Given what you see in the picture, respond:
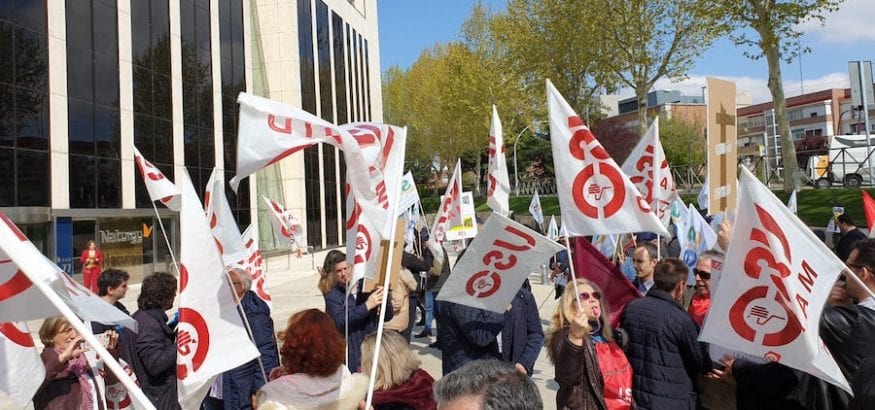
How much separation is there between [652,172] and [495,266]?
3900mm

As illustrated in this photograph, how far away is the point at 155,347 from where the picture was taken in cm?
425

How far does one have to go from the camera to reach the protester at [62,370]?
3676mm

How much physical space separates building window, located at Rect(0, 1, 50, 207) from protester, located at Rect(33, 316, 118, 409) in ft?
53.0

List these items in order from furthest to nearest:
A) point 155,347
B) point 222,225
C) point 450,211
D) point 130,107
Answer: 1. point 130,107
2. point 450,211
3. point 222,225
4. point 155,347

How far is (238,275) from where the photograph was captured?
512cm

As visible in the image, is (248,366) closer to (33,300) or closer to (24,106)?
(33,300)

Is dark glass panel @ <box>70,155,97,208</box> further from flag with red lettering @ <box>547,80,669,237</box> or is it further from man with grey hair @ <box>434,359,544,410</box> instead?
man with grey hair @ <box>434,359,544,410</box>

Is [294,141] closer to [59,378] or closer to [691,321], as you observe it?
[59,378]

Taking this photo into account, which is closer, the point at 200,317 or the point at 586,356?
the point at 200,317

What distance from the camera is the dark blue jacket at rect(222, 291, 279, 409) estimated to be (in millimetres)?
4664

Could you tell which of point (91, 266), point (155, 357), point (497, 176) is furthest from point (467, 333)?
point (91, 266)

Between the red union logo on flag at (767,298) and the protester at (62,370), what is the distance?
3.52 m

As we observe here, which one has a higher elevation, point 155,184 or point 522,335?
point 155,184

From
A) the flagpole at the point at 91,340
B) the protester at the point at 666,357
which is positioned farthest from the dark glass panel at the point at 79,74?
the protester at the point at 666,357
